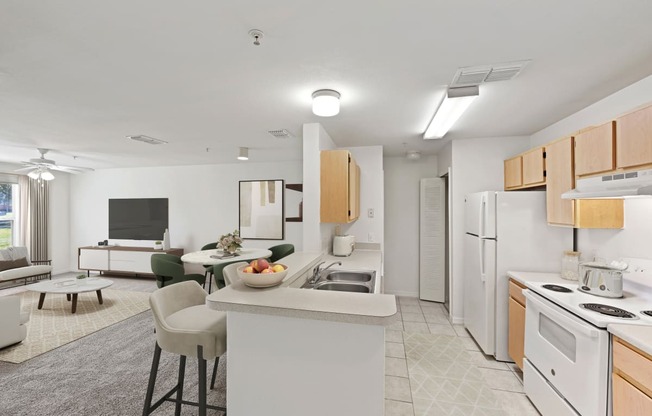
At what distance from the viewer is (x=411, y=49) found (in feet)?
5.39

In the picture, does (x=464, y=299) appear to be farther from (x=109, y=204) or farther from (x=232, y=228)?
(x=109, y=204)

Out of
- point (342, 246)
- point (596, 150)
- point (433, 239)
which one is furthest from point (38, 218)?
point (596, 150)

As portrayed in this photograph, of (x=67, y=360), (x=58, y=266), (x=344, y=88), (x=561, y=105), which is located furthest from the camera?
(x=58, y=266)

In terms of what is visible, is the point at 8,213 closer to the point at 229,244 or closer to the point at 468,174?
the point at 229,244

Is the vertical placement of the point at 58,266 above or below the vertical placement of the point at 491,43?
below

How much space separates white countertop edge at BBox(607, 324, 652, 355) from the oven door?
0.08 meters

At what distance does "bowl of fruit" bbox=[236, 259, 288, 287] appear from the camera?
5.46 feet

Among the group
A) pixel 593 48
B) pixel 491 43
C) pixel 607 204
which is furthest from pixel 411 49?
pixel 607 204

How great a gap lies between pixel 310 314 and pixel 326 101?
1.61 metres

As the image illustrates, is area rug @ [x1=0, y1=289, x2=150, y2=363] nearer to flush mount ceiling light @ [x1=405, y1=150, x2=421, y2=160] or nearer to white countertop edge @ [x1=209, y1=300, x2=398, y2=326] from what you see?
white countertop edge @ [x1=209, y1=300, x2=398, y2=326]

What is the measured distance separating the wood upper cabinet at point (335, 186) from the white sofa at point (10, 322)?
3.49 m

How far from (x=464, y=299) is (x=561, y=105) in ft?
7.93

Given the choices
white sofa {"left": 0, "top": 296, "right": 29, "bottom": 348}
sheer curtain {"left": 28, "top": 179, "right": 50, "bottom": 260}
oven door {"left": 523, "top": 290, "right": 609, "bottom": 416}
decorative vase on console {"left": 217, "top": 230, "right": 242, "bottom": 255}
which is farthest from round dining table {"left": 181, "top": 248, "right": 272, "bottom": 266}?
sheer curtain {"left": 28, "top": 179, "right": 50, "bottom": 260}

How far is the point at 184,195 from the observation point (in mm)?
6227
